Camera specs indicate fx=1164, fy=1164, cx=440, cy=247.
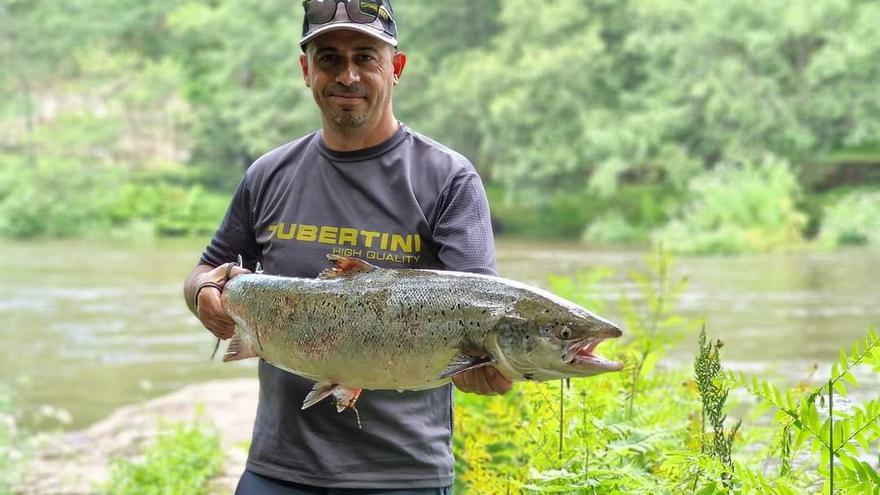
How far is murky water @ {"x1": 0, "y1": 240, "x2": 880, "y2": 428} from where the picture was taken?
12758mm

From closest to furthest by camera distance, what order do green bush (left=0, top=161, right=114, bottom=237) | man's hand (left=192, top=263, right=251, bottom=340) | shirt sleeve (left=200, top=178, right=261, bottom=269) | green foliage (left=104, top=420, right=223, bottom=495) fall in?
man's hand (left=192, top=263, right=251, bottom=340)
shirt sleeve (left=200, top=178, right=261, bottom=269)
green foliage (left=104, top=420, right=223, bottom=495)
green bush (left=0, top=161, right=114, bottom=237)

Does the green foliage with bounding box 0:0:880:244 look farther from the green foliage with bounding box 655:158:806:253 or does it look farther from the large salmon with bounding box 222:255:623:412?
the large salmon with bounding box 222:255:623:412

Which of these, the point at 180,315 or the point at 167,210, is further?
the point at 167,210

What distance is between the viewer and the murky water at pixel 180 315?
502 inches

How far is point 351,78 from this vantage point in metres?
2.86

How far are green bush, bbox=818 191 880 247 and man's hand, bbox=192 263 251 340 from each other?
24.4 meters

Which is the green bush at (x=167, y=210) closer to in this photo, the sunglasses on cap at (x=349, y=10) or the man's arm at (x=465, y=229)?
the sunglasses on cap at (x=349, y=10)

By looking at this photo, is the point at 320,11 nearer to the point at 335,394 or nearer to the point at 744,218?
the point at 335,394

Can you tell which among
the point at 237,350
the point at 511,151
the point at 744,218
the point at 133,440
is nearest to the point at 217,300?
the point at 237,350

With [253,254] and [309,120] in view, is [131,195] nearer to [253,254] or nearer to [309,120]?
[309,120]

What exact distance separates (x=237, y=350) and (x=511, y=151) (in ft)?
110

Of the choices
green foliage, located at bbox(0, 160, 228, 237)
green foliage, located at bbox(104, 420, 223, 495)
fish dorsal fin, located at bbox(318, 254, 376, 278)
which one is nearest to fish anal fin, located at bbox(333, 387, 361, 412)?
fish dorsal fin, located at bbox(318, 254, 376, 278)

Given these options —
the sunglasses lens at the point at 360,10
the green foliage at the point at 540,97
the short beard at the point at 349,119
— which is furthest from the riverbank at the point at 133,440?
the green foliage at the point at 540,97

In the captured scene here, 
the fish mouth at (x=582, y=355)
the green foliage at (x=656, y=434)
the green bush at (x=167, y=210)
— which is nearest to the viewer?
the fish mouth at (x=582, y=355)
